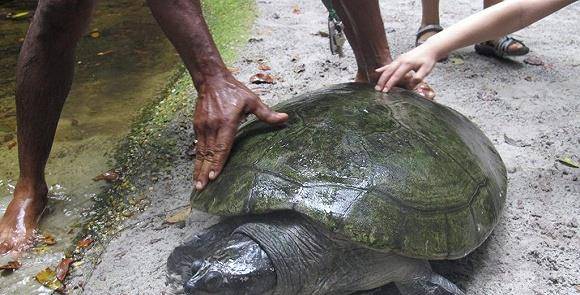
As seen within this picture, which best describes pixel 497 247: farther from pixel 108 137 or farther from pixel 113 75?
pixel 113 75

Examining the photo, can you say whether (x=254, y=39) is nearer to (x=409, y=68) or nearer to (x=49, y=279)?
(x=409, y=68)

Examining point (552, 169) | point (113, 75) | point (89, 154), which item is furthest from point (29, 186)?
point (552, 169)

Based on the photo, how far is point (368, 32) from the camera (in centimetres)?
244

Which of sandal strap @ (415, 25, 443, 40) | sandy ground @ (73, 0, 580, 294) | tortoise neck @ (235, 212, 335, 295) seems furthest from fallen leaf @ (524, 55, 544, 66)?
tortoise neck @ (235, 212, 335, 295)

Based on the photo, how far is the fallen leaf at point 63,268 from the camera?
1794mm

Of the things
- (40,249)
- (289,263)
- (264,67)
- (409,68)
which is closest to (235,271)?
(289,263)

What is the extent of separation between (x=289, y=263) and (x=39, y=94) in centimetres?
128

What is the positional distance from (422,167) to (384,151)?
0.40 feet

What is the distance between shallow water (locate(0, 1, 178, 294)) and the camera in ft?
6.92

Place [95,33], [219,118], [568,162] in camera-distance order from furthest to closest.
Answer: [95,33] < [568,162] < [219,118]

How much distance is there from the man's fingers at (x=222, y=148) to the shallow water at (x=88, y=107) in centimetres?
70

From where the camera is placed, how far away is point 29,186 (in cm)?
214

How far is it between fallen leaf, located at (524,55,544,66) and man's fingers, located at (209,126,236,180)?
7.51ft

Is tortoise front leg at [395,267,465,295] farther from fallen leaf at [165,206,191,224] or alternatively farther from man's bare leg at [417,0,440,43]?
man's bare leg at [417,0,440,43]
